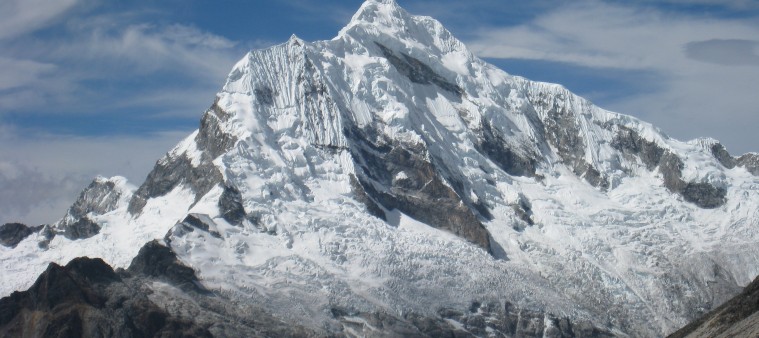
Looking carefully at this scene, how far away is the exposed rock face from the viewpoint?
456 feet

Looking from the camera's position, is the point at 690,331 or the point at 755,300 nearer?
the point at 755,300

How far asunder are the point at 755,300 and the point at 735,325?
590cm

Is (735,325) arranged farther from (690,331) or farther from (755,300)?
(690,331)

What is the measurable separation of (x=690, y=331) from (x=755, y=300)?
1255 centimetres

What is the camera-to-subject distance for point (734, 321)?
14762 cm

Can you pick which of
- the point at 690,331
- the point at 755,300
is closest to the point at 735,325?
the point at 755,300

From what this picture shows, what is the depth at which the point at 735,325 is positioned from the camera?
143500mm

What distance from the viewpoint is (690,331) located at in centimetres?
15975

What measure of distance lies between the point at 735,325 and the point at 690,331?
16.4 m

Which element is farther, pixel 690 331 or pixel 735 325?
pixel 690 331

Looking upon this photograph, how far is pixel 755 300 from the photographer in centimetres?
14838

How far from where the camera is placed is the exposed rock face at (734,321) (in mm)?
139125
